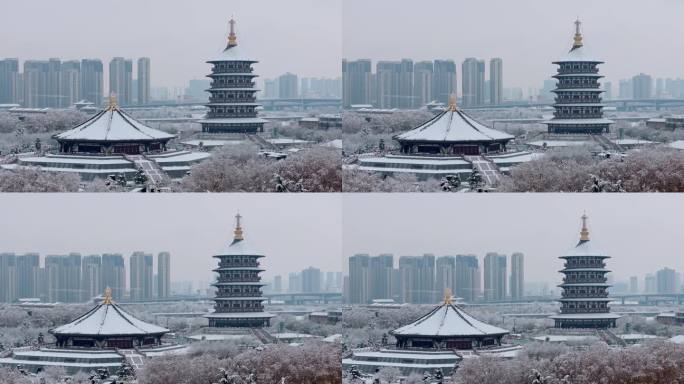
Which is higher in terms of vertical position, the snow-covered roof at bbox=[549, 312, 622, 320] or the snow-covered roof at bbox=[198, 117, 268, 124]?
the snow-covered roof at bbox=[198, 117, 268, 124]

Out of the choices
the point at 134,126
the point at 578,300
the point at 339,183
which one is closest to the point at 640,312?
the point at 578,300

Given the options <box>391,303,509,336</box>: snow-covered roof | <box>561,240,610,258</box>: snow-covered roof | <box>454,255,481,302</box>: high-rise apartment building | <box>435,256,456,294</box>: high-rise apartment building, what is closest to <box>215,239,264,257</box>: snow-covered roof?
<box>391,303,509,336</box>: snow-covered roof

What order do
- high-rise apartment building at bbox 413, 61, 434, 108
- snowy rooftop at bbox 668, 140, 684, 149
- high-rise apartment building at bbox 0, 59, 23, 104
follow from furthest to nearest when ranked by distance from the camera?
snowy rooftop at bbox 668, 140, 684, 149, high-rise apartment building at bbox 413, 61, 434, 108, high-rise apartment building at bbox 0, 59, 23, 104

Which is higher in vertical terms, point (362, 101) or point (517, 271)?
point (362, 101)

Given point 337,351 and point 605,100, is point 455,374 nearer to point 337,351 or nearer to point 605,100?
point 337,351

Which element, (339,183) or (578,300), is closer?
(339,183)

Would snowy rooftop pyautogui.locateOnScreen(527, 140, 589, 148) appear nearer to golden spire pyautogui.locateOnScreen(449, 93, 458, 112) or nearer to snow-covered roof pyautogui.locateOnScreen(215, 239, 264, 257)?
golden spire pyautogui.locateOnScreen(449, 93, 458, 112)

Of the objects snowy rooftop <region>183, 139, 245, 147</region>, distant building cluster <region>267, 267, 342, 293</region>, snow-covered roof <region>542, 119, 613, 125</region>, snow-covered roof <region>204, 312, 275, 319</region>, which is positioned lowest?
snow-covered roof <region>204, 312, 275, 319</region>
